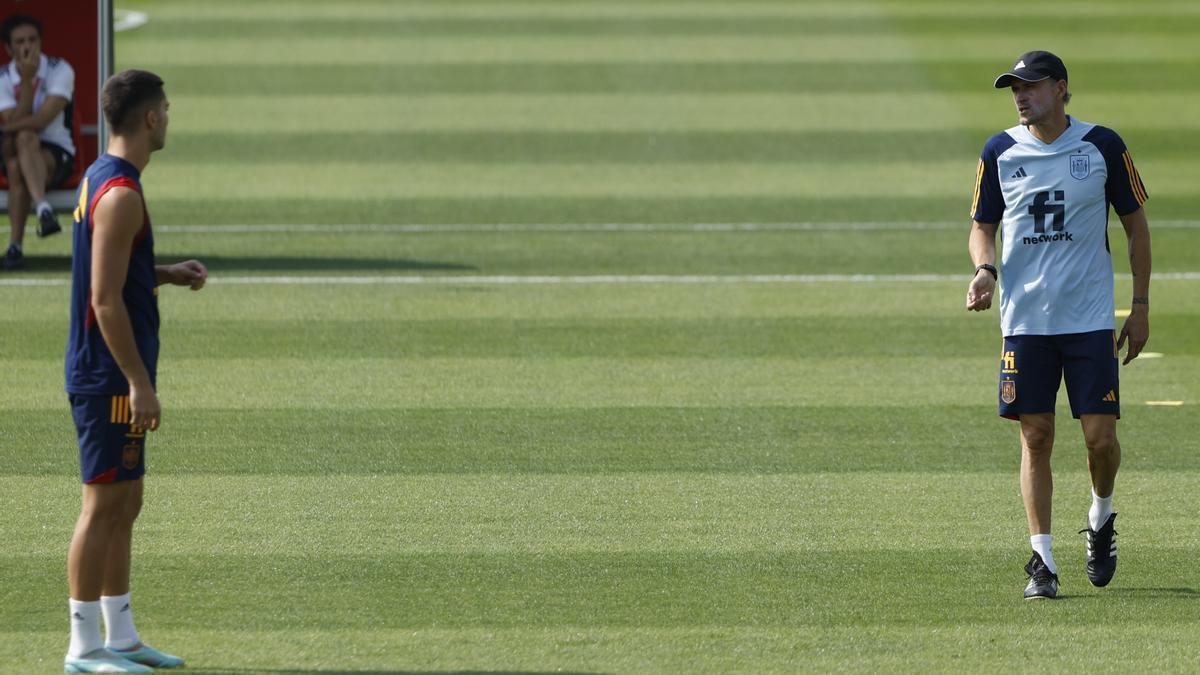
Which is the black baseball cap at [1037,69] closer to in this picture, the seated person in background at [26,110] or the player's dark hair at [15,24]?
the seated person in background at [26,110]

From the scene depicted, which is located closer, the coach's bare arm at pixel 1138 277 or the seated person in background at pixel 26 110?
the coach's bare arm at pixel 1138 277

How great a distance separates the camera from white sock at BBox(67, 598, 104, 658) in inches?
225

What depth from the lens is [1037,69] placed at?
22.3ft

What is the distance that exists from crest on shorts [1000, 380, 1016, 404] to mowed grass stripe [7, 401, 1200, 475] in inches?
66.9

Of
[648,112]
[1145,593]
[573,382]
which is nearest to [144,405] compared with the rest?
[1145,593]

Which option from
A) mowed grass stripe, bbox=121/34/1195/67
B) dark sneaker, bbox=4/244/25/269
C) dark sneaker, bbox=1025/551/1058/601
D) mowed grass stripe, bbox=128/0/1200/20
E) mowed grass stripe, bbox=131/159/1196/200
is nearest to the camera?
dark sneaker, bbox=1025/551/1058/601

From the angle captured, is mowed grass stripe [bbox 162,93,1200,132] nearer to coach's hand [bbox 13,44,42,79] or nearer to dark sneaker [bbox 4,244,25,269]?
coach's hand [bbox 13,44,42,79]

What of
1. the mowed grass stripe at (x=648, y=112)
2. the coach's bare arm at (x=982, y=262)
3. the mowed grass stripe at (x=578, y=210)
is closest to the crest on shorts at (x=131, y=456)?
the coach's bare arm at (x=982, y=262)

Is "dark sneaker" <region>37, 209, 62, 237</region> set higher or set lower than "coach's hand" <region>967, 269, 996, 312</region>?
lower

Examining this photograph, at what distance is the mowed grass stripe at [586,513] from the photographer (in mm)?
7359

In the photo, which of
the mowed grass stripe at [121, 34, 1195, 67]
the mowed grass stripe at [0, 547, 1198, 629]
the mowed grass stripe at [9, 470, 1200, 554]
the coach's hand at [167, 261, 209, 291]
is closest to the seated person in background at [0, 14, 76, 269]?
the mowed grass stripe at [9, 470, 1200, 554]

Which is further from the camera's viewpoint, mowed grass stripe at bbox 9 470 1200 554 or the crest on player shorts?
mowed grass stripe at bbox 9 470 1200 554

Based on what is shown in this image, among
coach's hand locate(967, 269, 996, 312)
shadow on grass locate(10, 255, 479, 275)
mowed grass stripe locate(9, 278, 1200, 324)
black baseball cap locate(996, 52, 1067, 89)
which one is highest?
black baseball cap locate(996, 52, 1067, 89)

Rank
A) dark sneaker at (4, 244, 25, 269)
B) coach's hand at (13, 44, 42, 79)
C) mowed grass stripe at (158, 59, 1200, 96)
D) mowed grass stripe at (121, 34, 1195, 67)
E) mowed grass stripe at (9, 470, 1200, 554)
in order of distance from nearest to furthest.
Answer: mowed grass stripe at (9, 470, 1200, 554) → dark sneaker at (4, 244, 25, 269) → coach's hand at (13, 44, 42, 79) → mowed grass stripe at (158, 59, 1200, 96) → mowed grass stripe at (121, 34, 1195, 67)
